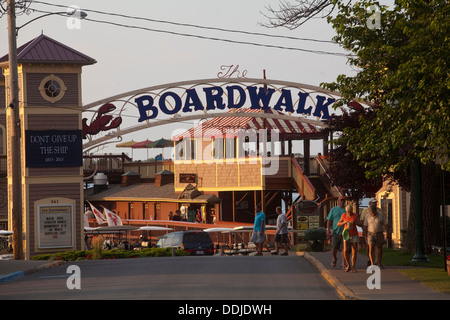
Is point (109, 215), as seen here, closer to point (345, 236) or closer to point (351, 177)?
point (351, 177)

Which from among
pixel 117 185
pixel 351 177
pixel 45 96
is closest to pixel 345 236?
pixel 351 177

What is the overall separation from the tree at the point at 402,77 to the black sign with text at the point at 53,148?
17.6m

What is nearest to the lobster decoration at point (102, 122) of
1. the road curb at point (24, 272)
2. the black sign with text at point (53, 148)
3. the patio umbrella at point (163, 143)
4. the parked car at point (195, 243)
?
the black sign with text at point (53, 148)

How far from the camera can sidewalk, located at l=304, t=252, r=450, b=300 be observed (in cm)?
1545

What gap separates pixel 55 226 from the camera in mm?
38375

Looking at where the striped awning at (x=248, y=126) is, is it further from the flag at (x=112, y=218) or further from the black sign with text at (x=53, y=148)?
the black sign with text at (x=53, y=148)

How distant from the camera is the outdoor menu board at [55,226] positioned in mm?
38094

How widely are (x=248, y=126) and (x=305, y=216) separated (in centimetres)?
1546

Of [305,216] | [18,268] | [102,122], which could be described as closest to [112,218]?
[102,122]

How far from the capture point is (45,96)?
38.4m

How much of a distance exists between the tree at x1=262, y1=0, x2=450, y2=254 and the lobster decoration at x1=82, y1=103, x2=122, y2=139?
1906 cm
